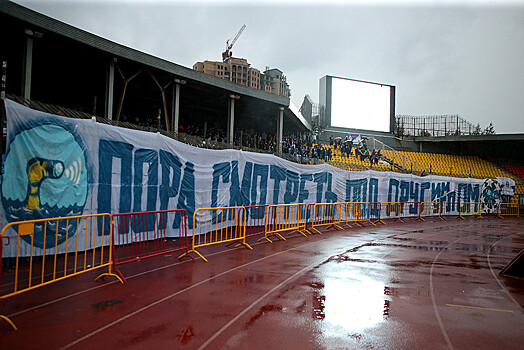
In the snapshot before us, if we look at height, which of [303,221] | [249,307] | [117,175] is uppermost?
[117,175]

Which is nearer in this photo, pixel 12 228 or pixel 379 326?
pixel 379 326

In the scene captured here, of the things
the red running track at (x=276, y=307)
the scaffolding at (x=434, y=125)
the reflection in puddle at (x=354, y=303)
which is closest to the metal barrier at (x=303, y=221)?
the red running track at (x=276, y=307)

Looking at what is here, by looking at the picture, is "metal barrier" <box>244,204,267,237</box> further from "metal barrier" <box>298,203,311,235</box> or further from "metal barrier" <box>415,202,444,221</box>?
"metal barrier" <box>415,202,444,221</box>

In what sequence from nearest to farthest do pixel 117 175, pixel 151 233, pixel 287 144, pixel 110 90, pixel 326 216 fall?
pixel 117 175 → pixel 151 233 → pixel 326 216 → pixel 110 90 → pixel 287 144

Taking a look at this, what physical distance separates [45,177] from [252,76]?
10513 centimetres

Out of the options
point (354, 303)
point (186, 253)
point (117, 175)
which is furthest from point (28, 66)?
point (354, 303)

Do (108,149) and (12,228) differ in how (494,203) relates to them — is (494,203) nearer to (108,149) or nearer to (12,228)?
(108,149)

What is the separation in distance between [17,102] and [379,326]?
7.78 m

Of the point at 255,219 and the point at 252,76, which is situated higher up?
the point at 252,76

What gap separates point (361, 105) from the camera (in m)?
45.4

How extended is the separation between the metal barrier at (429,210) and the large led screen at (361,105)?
1933 cm

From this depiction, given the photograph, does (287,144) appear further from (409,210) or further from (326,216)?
(326,216)

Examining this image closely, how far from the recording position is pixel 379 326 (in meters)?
5.12

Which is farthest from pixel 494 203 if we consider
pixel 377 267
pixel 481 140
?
pixel 377 267
